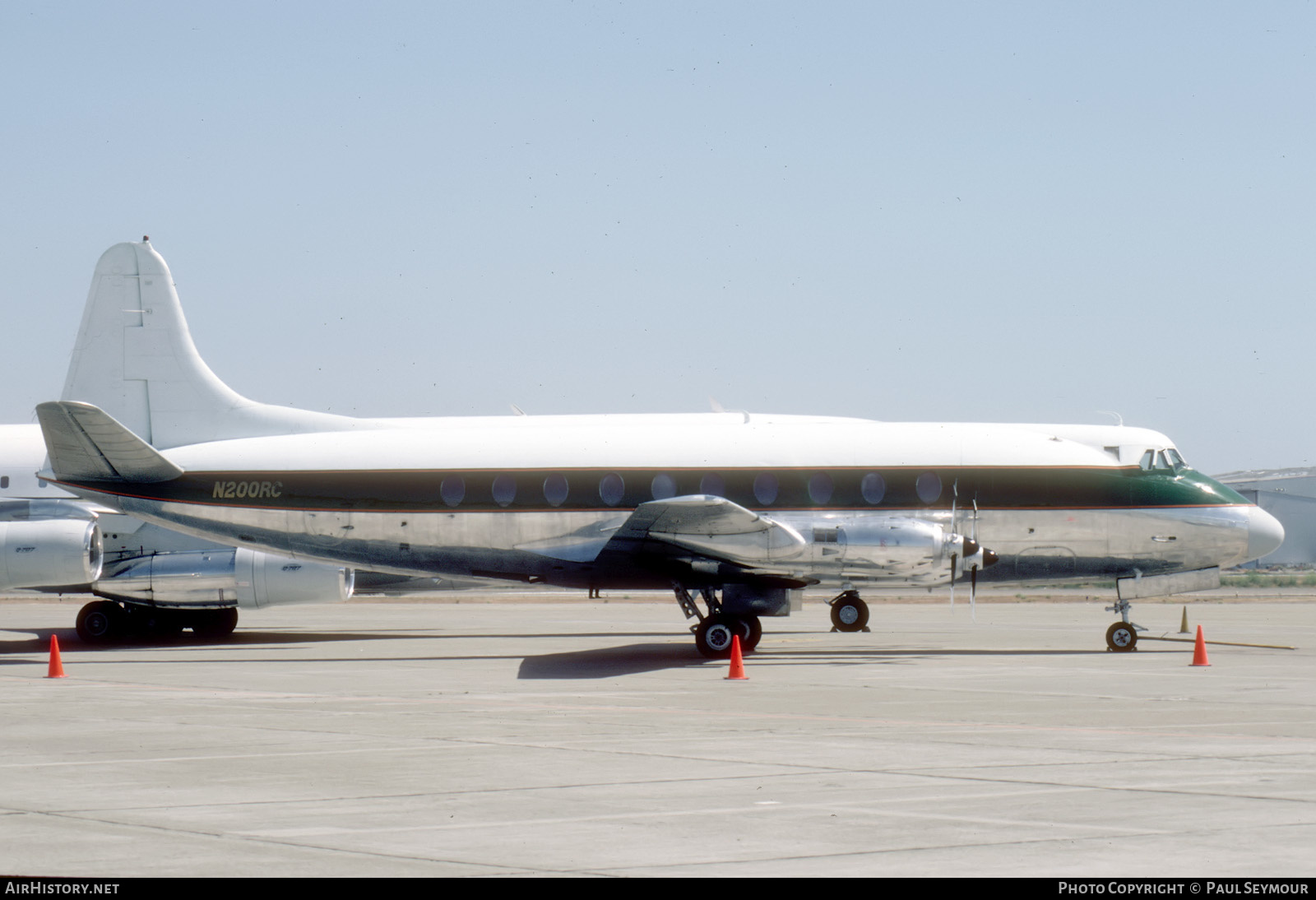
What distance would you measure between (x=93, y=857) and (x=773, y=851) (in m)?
3.85

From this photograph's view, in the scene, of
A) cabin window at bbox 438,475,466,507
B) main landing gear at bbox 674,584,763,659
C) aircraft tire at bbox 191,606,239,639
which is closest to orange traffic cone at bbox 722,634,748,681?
main landing gear at bbox 674,584,763,659

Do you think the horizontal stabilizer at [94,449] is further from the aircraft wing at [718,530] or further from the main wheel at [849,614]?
the main wheel at [849,614]

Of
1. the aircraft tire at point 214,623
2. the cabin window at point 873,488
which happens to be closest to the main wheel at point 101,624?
the aircraft tire at point 214,623

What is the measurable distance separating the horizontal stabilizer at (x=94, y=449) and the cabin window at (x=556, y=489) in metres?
7.29

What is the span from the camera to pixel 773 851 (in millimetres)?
7977

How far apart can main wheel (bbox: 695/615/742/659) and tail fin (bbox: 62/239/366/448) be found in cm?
874

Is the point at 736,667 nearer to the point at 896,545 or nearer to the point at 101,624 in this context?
the point at 896,545

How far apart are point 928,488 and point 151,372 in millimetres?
16009

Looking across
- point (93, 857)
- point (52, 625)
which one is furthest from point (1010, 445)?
point (52, 625)

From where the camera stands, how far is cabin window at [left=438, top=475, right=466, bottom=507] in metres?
26.2

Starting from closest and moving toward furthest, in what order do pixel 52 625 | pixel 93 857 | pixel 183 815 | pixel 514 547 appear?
pixel 93 857 → pixel 183 815 → pixel 514 547 → pixel 52 625

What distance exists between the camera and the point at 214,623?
31828mm

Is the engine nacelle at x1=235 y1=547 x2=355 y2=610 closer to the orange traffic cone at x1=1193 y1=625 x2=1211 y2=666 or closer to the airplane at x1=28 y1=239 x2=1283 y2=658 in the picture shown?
the airplane at x1=28 y1=239 x2=1283 y2=658

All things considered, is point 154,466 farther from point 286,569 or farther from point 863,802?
point 863,802
